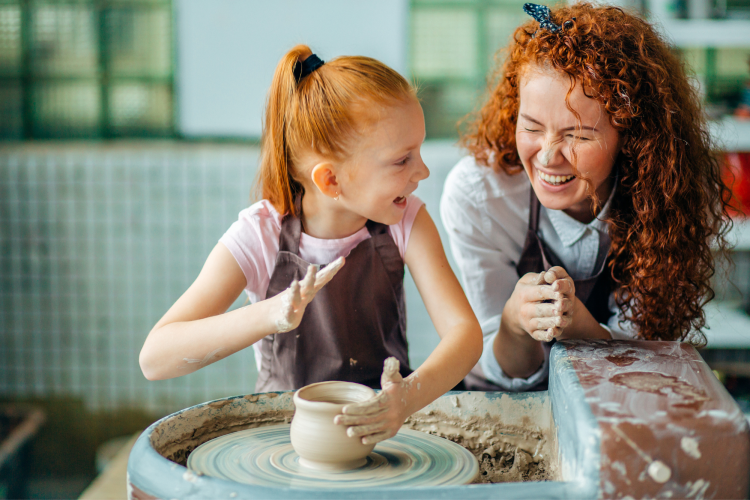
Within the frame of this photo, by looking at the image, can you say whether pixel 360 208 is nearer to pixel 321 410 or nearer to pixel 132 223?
pixel 321 410

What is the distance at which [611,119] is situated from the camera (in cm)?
117

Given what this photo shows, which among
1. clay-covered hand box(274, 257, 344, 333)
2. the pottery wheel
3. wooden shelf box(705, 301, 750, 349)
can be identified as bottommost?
wooden shelf box(705, 301, 750, 349)

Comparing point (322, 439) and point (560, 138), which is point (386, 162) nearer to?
point (560, 138)

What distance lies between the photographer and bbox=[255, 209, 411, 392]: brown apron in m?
1.24

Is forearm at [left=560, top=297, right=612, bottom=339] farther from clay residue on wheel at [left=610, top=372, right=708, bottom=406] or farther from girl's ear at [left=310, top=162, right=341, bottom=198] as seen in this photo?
girl's ear at [left=310, top=162, right=341, bottom=198]

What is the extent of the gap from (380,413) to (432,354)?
221mm

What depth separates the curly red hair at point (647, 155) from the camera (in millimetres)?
1162

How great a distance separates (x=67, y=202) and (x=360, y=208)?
2.04 m

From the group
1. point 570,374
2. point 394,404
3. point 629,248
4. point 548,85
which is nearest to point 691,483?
point 570,374

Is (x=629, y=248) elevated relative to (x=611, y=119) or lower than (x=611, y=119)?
lower

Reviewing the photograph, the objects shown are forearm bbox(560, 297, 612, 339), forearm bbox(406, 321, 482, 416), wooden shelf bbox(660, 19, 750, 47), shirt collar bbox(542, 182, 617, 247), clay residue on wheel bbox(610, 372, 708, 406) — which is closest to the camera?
clay residue on wheel bbox(610, 372, 708, 406)

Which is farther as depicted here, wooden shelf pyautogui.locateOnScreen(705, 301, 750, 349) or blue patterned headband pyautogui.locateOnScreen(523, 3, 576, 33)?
wooden shelf pyautogui.locateOnScreen(705, 301, 750, 349)

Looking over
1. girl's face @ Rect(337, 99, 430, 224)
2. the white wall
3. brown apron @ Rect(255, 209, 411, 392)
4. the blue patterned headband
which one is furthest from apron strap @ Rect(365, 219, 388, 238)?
the white wall

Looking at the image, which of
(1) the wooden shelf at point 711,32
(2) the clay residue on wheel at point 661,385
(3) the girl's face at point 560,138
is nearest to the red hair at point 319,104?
(3) the girl's face at point 560,138
